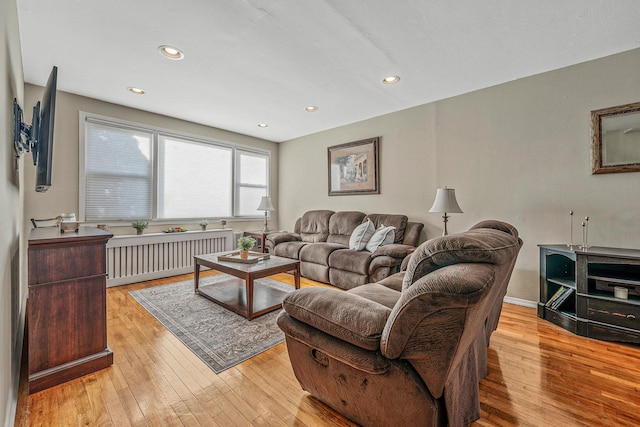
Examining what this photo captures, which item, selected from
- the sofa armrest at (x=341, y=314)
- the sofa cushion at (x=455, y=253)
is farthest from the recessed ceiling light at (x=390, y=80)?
the sofa armrest at (x=341, y=314)

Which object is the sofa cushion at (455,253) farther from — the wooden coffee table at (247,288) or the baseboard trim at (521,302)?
the baseboard trim at (521,302)

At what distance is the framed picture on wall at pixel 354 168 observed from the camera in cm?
432

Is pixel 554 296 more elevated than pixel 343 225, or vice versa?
pixel 343 225

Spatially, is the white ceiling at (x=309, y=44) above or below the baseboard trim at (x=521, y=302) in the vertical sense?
above

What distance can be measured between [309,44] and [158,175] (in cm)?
307

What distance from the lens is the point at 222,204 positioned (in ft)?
16.3

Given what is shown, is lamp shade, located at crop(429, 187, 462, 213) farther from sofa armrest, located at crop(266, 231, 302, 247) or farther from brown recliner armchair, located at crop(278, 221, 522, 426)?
sofa armrest, located at crop(266, 231, 302, 247)

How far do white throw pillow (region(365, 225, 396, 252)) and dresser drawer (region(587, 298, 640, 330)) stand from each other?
191cm

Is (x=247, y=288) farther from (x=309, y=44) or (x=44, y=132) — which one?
(x=309, y=44)

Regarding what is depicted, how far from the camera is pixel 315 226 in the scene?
4.80 m

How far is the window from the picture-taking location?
359 cm

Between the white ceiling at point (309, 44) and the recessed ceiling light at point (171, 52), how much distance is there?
0.07m

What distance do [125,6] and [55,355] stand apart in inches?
91.4

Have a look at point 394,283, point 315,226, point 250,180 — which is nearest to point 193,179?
point 250,180
